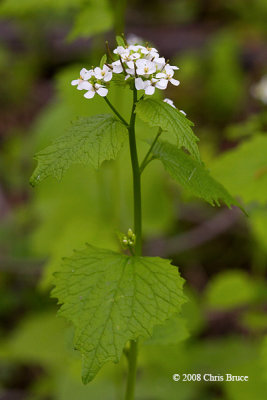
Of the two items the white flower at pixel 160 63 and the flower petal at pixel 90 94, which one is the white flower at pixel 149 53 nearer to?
the white flower at pixel 160 63

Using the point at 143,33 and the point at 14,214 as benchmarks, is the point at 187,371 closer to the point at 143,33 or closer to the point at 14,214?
the point at 14,214

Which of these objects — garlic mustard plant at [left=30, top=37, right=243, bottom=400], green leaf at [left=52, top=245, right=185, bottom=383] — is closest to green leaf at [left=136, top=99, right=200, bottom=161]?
garlic mustard plant at [left=30, top=37, right=243, bottom=400]

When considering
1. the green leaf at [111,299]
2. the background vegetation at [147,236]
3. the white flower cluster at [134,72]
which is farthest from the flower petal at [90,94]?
the background vegetation at [147,236]

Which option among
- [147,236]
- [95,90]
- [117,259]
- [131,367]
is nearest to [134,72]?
[95,90]

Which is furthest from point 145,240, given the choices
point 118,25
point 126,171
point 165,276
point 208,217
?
point 165,276

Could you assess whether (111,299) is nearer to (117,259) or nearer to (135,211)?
(117,259)

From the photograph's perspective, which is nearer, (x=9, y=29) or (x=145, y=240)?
(x=145, y=240)

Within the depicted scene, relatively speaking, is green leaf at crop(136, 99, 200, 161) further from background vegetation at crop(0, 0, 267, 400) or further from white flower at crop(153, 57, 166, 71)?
background vegetation at crop(0, 0, 267, 400)
